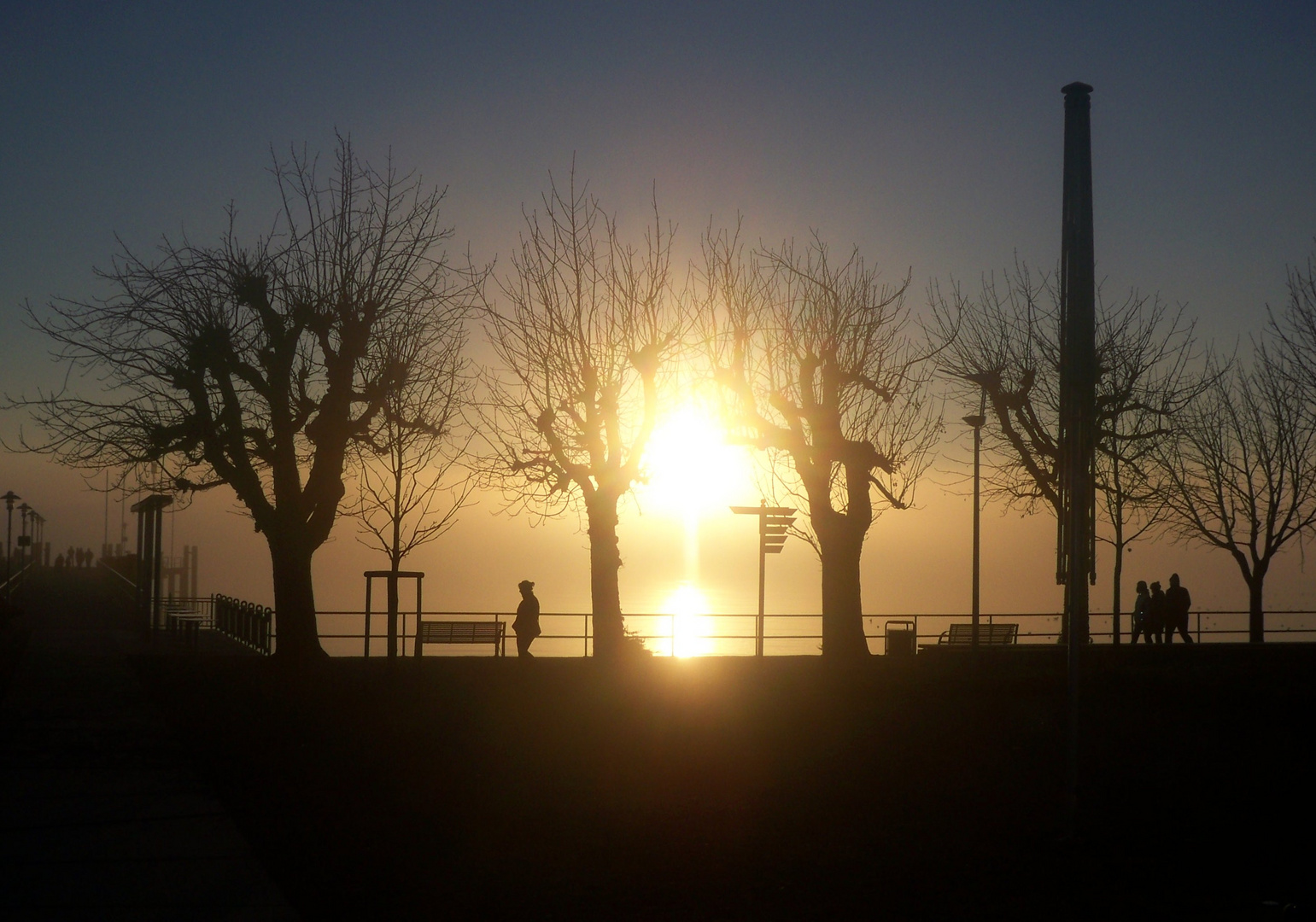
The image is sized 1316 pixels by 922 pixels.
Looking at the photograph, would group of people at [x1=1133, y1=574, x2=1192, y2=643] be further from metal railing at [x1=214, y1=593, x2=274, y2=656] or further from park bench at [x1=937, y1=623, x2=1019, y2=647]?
metal railing at [x1=214, y1=593, x2=274, y2=656]

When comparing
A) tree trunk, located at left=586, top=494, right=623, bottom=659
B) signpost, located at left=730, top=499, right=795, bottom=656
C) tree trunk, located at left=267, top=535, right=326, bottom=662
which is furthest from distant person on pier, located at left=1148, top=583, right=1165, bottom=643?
tree trunk, located at left=267, top=535, right=326, bottom=662

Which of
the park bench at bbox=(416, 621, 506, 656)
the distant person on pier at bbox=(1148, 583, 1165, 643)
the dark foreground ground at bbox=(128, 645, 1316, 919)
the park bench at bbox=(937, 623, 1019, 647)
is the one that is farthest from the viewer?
the park bench at bbox=(937, 623, 1019, 647)

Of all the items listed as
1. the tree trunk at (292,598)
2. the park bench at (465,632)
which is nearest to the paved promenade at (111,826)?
the tree trunk at (292,598)

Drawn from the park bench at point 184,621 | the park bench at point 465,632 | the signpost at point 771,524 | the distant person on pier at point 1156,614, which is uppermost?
the signpost at point 771,524

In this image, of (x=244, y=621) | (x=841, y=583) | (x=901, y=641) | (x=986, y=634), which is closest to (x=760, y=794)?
(x=841, y=583)

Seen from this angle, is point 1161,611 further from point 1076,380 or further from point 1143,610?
point 1076,380

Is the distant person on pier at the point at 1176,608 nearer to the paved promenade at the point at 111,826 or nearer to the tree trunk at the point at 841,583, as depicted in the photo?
the tree trunk at the point at 841,583

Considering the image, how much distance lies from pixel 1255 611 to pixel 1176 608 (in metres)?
5.44

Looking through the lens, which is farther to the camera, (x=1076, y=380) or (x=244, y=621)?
(x=244, y=621)

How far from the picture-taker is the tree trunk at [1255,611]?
107 ft

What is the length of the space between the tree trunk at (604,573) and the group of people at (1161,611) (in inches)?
563

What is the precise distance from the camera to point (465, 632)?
26922mm

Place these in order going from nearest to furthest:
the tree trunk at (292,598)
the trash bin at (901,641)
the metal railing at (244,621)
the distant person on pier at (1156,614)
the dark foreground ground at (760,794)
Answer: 1. the dark foreground ground at (760,794)
2. the tree trunk at (292,598)
3. the metal railing at (244,621)
4. the trash bin at (901,641)
5. the distant person on pier at (1156,614)

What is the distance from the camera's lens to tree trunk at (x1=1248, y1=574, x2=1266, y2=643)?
32656 mm
